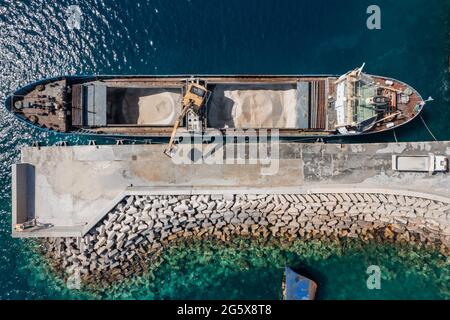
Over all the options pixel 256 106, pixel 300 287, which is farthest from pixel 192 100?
pixel 300 287

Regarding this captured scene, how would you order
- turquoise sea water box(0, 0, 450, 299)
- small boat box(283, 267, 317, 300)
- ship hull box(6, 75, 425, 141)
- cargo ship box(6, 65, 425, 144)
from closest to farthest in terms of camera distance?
cargo ship box(6, 65, 425, 144) < ship hull box(6, 75, 425, 141) < small boat box(283, 267, 317, 300) < turquoise sea water box(0, 0, 450, 299)

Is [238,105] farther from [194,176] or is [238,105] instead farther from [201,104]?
[194,176]

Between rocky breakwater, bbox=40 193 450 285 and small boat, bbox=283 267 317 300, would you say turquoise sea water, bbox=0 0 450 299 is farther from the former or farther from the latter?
rocky breakwater, bbox=40 193 450 285

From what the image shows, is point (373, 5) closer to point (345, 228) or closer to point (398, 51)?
point (398, 51)

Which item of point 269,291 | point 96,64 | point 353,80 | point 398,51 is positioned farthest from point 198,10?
point 269,291

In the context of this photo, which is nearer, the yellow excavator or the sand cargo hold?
the yellow excavator

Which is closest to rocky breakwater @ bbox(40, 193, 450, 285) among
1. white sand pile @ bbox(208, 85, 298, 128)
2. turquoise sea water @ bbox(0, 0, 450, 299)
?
turquoise sea water @ bbox(0, 0, 450, 299)

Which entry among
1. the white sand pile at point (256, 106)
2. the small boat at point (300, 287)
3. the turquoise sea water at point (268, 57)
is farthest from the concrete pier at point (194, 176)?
the small boat at point (300, 287)

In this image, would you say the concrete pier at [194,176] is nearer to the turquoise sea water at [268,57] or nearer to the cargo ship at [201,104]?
the cargo ship at [201,104]
